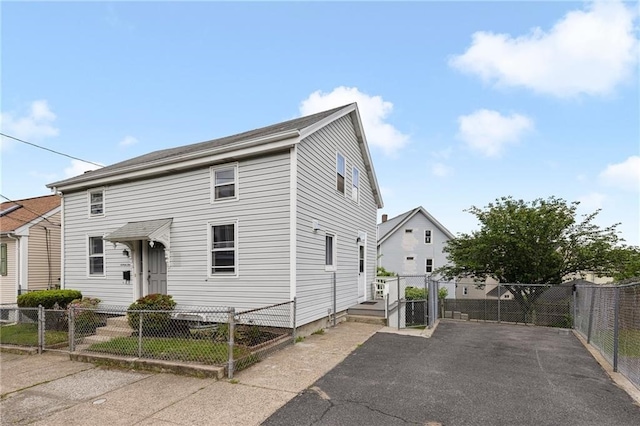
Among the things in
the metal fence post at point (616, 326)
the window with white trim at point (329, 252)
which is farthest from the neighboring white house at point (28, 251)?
the metal fence post at point (616, 326)

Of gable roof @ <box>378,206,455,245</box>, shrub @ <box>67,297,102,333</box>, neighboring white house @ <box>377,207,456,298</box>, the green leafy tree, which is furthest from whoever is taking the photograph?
neighboring white house @ <box>377,207,456,298</box>

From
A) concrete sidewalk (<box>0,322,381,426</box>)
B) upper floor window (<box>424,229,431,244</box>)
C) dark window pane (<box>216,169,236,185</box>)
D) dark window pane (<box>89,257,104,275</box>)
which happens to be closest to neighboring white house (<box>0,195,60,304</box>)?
dark window pane (<box>89,257,104,275</box>)

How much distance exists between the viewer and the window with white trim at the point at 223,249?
8789 millimetres

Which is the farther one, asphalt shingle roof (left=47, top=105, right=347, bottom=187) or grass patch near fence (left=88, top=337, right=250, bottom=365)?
asphalt shingle roof (left=47, top=105, right=347, bottom=187)

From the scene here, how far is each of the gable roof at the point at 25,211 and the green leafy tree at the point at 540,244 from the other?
20.1 meters

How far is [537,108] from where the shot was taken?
43.2ft

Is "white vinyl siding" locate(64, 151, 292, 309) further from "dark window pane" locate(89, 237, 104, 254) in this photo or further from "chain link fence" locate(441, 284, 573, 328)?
"chain link fence" locate(441, 284, 573, 328)

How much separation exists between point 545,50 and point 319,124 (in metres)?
7.63

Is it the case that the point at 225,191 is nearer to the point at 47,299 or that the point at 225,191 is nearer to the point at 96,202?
the point at 96,202

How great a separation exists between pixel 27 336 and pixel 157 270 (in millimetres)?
3337

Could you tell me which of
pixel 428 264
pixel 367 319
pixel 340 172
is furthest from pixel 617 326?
pixel 428 264

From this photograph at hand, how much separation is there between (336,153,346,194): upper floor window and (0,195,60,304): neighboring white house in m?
13.2

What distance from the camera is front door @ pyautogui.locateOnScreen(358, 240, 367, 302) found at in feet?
42.4

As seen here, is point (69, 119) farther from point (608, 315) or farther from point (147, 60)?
point (608, 315)
